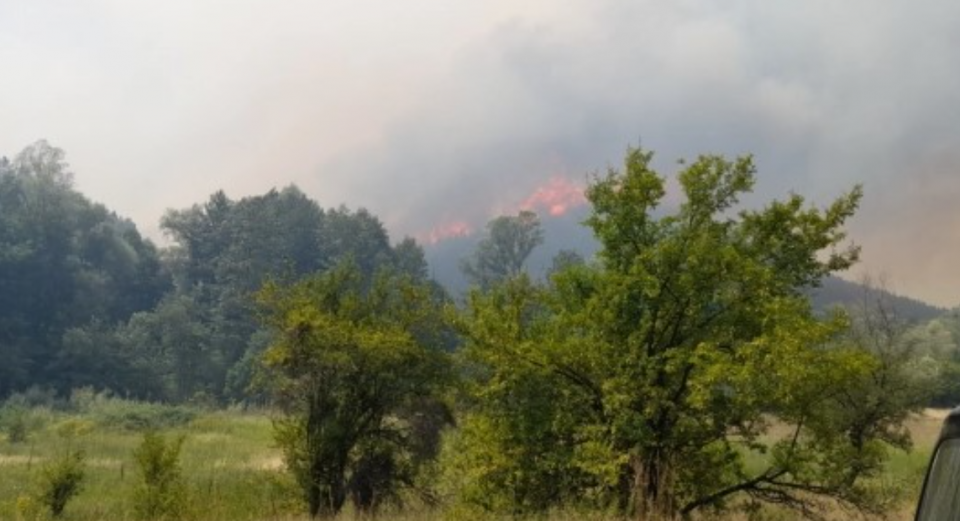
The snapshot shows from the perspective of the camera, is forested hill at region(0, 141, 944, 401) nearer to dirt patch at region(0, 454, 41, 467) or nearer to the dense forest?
dirt patch at region(0, 454, 41, 467)

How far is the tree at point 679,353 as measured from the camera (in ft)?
48.6

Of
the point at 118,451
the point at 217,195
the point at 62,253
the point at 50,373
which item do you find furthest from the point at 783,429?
the point at 217,195

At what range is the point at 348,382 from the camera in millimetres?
18906

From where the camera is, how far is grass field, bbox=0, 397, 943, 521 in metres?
18.1

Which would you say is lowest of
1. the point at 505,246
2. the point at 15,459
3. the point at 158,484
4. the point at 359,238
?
the point at 15,459

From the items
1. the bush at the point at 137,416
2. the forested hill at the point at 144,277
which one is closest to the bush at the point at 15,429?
the bush at the point at 137,416

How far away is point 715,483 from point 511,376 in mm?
4262

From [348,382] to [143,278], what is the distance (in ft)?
363

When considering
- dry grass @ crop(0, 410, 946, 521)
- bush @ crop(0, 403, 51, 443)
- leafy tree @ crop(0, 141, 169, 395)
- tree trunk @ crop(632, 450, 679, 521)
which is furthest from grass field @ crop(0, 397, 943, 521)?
leafy tree @ crop(0, 141, 169, 395)

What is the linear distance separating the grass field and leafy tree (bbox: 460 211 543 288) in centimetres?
10315

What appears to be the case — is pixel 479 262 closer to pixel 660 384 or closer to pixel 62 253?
pixel 62 253

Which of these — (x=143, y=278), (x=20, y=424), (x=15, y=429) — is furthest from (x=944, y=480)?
(x=143, y=278)

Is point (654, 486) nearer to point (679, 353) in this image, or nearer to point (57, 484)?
point (679, 353)

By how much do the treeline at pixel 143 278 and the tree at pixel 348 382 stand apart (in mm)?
55640
